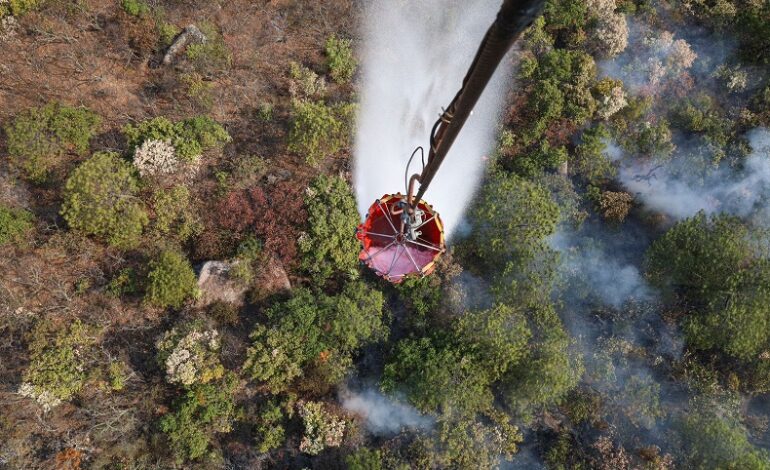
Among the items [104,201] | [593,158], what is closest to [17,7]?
[104,201]

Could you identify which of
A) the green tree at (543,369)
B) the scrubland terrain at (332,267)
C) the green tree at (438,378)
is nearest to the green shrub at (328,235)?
the scrubland terrain at (332,267)

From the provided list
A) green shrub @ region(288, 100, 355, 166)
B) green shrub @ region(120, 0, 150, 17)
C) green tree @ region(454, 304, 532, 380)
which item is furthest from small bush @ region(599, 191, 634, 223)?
green shrub @ region(120, 0, 150, 17)

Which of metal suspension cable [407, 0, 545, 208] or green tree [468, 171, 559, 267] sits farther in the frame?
green tree [468, 171, 559, 267]

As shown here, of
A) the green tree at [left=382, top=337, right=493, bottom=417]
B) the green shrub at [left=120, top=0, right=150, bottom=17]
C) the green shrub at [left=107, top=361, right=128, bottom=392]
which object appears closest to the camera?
the green tree at [left=382, top=337, right=493, bottom=417]

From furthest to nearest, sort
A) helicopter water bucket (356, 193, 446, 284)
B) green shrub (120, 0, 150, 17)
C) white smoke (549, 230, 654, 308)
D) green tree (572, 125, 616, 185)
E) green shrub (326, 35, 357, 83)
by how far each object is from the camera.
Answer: green shrub (326, 35, 357, 83) < green tree (572, 125, 616, 185) < green shrub (120, 0, 150, 17) < white smoke (549, 230, 654, 308) < helicopter water bucket (356, 193, 446, 284)

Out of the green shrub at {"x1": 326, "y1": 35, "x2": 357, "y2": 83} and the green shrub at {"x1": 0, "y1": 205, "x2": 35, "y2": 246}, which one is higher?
the green shrub at {"x1": 326, "y1": 35, "x2": 357, "y2": 83}

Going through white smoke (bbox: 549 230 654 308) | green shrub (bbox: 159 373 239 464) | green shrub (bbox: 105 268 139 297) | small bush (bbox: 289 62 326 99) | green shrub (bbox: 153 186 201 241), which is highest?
small bush (bbox: 289 62 326 99)

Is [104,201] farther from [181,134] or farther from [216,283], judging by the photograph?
[216,283]

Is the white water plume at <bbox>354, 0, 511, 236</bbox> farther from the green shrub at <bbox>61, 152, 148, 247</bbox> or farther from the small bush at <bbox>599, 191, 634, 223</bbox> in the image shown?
the green shrub at <bbox>61, 152, 148, 247</bbox>
